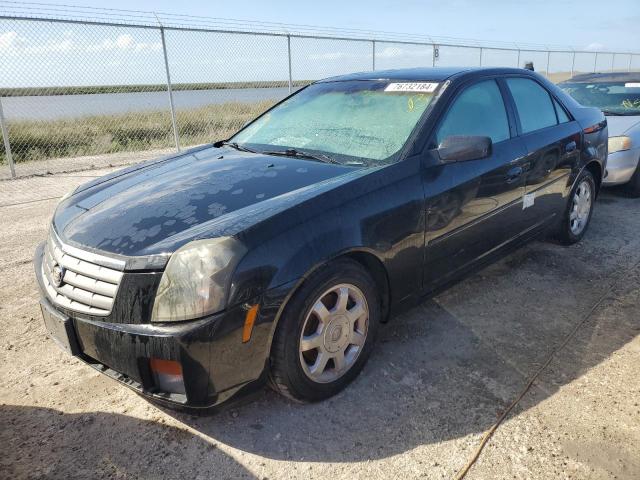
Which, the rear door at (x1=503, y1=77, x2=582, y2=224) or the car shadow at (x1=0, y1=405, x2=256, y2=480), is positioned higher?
the rear door at (x1=503, y1=77, x2=582, y2=224)

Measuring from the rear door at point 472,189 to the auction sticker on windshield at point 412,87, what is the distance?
0.17 meters

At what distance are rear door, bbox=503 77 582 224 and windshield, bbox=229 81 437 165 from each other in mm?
988

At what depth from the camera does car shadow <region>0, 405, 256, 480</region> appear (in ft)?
6.90

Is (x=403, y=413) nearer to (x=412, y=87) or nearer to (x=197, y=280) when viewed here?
(x=197, y=280)

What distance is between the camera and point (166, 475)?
6.82 feet

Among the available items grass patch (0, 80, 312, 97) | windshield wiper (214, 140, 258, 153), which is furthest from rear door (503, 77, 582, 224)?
grass patch (0, 80, 312, 97)

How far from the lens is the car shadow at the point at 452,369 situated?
2.30 m

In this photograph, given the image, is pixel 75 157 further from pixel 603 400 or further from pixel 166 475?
pixel 603 400

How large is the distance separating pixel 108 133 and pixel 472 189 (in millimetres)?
11993

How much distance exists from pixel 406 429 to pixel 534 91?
9.82 feet

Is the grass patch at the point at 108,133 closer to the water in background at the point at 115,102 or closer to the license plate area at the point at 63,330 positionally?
the water in background at the point at 115,102

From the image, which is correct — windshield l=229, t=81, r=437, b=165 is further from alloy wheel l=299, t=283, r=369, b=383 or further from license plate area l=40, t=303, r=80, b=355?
license plate area l=40, t=303, r=80, b=355

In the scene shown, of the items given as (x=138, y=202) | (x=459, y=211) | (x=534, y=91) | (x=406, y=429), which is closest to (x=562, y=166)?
(x=534, y=91)

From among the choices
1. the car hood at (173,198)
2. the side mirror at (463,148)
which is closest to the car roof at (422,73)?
the side mirror at (463,148)
